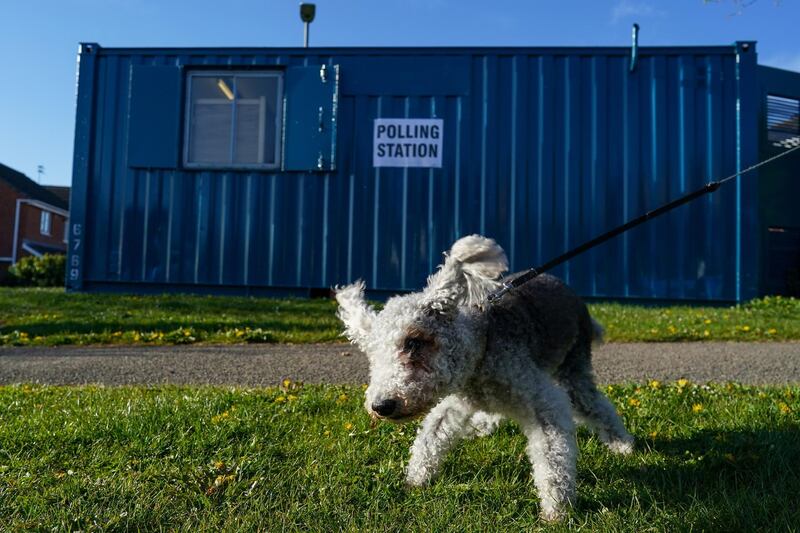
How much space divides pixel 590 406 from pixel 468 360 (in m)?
1.20

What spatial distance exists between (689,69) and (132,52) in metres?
10.0

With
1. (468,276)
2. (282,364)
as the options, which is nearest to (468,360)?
(468,276)

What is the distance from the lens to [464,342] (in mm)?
2408

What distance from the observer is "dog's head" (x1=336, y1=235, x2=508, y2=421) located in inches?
87.7

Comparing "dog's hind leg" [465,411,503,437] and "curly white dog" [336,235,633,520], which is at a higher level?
"curly white dog" [336,235,633,520]

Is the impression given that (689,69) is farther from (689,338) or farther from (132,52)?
(132,52)

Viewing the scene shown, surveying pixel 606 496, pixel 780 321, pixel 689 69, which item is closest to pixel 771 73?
pixel 689 69

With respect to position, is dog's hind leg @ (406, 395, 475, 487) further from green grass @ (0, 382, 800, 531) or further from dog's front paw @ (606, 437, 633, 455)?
dog's front paw @ (606, 437, 633, 455)

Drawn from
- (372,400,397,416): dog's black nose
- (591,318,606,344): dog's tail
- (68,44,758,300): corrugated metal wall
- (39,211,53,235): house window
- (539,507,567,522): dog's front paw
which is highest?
(39,211,53,235): house window

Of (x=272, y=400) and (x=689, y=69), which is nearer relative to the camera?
(x=272, y=400)

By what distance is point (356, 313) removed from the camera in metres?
2.59

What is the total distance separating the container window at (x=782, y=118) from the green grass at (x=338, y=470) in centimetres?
1099

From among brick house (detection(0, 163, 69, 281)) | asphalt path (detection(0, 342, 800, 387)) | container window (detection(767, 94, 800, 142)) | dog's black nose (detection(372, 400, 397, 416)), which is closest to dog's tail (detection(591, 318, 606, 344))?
asphalt path (detection(0, 342, 800, 387))

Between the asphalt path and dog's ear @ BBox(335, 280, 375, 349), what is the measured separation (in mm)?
2396
